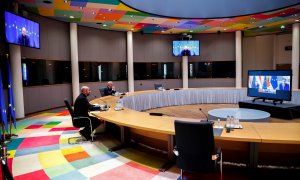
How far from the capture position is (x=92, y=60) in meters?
10.9

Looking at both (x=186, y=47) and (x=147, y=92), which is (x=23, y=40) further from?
(x=186, y=47)

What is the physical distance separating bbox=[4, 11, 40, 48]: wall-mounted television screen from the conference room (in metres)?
0.04

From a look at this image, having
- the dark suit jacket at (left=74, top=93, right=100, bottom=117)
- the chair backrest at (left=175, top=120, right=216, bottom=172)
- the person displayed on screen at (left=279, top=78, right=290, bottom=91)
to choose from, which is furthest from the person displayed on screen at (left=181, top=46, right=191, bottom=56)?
the chair backrest at (left=175, top=120, right=216, bottom=172)

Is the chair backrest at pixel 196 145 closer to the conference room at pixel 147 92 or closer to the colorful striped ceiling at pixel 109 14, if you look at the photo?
the conference room at pixel 147 92

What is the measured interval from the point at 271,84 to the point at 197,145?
538cm

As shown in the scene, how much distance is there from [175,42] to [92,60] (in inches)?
177

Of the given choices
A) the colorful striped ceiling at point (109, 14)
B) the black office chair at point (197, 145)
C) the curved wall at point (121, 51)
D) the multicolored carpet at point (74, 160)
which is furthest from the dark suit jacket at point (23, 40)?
the black office chair at point (197, 145)

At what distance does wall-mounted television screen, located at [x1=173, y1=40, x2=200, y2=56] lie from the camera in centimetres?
1178

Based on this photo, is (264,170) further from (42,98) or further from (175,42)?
(175,42)

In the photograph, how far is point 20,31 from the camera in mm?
5953

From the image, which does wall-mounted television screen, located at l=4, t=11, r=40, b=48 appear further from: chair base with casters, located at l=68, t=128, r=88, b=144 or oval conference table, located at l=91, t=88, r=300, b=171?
oval conference table, located at l=91, t=88, r=300, b=171

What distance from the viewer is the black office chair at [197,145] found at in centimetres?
224

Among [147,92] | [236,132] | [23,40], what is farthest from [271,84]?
[23,40]

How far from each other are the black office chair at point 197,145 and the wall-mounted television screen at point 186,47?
9.88 meters
